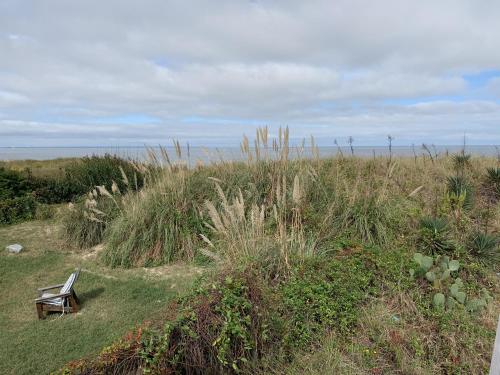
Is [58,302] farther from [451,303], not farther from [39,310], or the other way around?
[451,303]

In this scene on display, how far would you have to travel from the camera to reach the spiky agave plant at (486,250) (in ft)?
14.0

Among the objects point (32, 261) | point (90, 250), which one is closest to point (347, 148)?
point (90, 250)

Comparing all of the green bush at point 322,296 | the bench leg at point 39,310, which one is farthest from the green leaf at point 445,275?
the bench leg at point 39,310

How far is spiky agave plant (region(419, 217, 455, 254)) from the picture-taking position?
14.1 feet

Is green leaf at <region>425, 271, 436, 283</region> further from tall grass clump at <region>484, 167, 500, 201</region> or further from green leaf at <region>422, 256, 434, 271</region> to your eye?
tall grass clump at <region>484, 167, 500, 201</region>

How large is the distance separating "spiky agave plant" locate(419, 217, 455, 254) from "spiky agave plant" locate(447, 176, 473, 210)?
36.6 inches

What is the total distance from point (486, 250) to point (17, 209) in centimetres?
895

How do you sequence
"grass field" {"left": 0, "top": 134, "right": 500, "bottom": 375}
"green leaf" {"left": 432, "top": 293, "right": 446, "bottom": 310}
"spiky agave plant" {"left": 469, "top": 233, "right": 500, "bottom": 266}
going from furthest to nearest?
"spiky agave plant" {"left": 469, "top": 233, "right": 500, "bottom": 266} → "green leaf" {"left": 432, "top": 293, "right": 446, "bottom": 310} → "grass field" {"left": 0, "top": 134, "right": 500, "bottom": 375}

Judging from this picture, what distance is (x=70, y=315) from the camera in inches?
161

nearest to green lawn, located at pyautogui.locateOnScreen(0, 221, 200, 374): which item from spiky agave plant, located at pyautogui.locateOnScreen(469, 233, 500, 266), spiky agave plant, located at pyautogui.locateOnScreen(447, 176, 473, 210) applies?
spiky agave plant, located at pyautogui.locateOnScreen(469, 233, 500, 266)

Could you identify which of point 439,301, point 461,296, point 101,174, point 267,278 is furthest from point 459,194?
point 101,174

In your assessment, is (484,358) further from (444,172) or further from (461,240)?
(444,172)

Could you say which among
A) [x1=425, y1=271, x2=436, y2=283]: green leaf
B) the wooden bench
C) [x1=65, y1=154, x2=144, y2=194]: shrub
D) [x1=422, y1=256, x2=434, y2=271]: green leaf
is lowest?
the wooden bench

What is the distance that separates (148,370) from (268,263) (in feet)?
5.39
